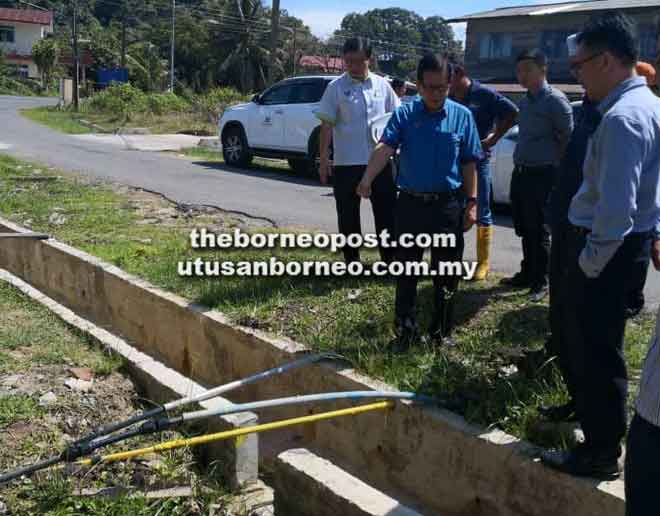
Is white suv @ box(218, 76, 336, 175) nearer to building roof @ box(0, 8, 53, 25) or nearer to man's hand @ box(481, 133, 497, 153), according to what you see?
man's hand @ box(481, 133, 497, 153)

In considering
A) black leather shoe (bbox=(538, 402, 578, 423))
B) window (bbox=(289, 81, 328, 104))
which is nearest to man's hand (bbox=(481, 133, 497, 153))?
black leather shoe (bbox=(538, 402, 578, 423))

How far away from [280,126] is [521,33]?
2115 cm

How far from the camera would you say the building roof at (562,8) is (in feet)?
89.4

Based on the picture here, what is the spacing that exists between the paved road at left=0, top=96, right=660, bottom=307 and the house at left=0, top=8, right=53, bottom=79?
5556cm

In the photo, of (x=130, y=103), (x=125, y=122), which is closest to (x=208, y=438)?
(x=125, y=122)

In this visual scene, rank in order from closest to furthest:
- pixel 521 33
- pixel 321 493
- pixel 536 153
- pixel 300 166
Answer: pixel 321 493 → pixel 536 153 → pixel 300 166 → pixel 521 33

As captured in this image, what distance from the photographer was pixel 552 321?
3582 millimetres

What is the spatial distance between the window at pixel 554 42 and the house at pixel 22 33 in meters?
51.3

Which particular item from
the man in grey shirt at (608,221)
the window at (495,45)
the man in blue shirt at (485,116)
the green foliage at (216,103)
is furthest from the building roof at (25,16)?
the man in grey shirt at (608,221)

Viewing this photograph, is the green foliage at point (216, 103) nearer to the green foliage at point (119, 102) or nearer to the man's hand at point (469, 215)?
the green foliage at point (119, 102)

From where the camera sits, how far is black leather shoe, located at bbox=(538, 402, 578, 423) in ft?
11.5

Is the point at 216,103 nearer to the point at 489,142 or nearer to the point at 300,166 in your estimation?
the point at 300,166

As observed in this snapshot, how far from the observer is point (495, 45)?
108ft

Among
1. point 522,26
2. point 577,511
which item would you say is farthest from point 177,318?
point 522,26
